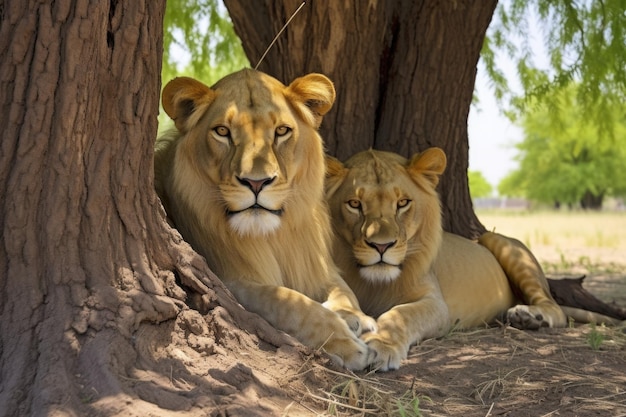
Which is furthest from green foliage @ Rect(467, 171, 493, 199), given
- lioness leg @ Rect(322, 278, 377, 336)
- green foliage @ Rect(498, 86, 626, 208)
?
lioness leg @ Rect(322, 278, 377, 336)

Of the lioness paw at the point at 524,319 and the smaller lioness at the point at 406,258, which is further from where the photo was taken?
the lioness paw at the point at 524,319

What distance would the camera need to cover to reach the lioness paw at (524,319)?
226 inches

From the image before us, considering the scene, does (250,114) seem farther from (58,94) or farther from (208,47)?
(208,47)

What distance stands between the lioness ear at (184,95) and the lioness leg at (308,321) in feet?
3.47

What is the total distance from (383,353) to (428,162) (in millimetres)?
1770

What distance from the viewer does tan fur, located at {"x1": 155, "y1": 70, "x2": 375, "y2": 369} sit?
415cm

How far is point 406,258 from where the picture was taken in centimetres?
Answer: 549

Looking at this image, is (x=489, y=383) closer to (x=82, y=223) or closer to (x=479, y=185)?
(x=82, y=223)

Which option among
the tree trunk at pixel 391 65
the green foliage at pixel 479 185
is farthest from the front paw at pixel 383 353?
the green foliage at pixel 479 185

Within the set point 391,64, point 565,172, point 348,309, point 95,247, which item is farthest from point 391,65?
point 565,172

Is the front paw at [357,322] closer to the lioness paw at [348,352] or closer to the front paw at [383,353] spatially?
the front paw at [383,353]

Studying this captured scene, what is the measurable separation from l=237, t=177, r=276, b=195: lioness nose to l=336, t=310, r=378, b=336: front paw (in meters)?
0.84

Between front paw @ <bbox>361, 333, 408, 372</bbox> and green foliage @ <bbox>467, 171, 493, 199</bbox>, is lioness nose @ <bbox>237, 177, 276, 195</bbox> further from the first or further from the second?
green foliage @ <bbox>467, 171, 493, 199</bbox>

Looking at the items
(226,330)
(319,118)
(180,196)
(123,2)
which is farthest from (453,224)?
(123,2)
